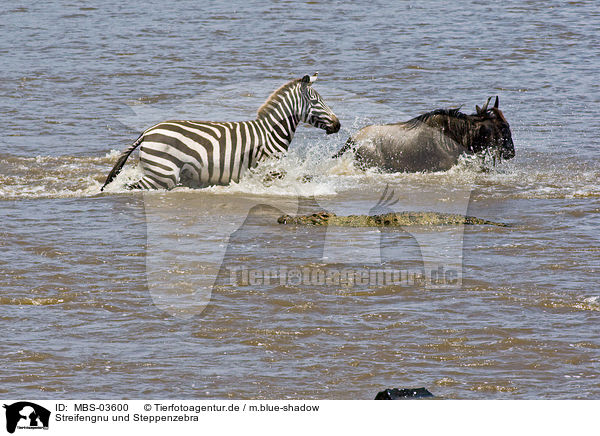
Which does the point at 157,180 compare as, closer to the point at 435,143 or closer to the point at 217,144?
the point at 217,144

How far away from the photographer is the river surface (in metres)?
6.38

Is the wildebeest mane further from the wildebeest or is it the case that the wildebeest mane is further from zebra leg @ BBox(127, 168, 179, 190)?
zebra leg @ BBox(127, 168, 179, 190)

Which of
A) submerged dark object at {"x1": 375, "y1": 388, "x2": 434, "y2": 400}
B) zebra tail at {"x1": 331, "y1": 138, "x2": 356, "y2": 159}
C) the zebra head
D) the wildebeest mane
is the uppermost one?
the zebra head

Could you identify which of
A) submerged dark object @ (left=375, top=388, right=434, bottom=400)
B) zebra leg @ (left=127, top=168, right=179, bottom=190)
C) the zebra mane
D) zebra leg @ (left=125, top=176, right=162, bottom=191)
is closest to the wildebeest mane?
the zebra mane

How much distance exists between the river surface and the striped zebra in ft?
0.69

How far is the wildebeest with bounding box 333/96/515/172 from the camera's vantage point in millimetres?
12367

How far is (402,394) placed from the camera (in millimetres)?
5656

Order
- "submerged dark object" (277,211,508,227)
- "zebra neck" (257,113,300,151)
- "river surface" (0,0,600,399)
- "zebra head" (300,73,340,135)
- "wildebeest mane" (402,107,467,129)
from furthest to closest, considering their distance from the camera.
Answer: "wildebeest mane" (402,107,467,129) → "zebra head" (300,73,340,135) → "zebra neck" (257,113,300,151) → "submerged dark object" (277,211,508,227) → "river surface" (0,0,600,399)

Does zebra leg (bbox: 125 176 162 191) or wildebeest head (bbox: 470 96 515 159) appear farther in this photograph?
wildebeest head (bbox: 470 96 515 159)

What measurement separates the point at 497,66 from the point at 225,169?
9028 millimetres

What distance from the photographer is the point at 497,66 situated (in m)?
18.9
